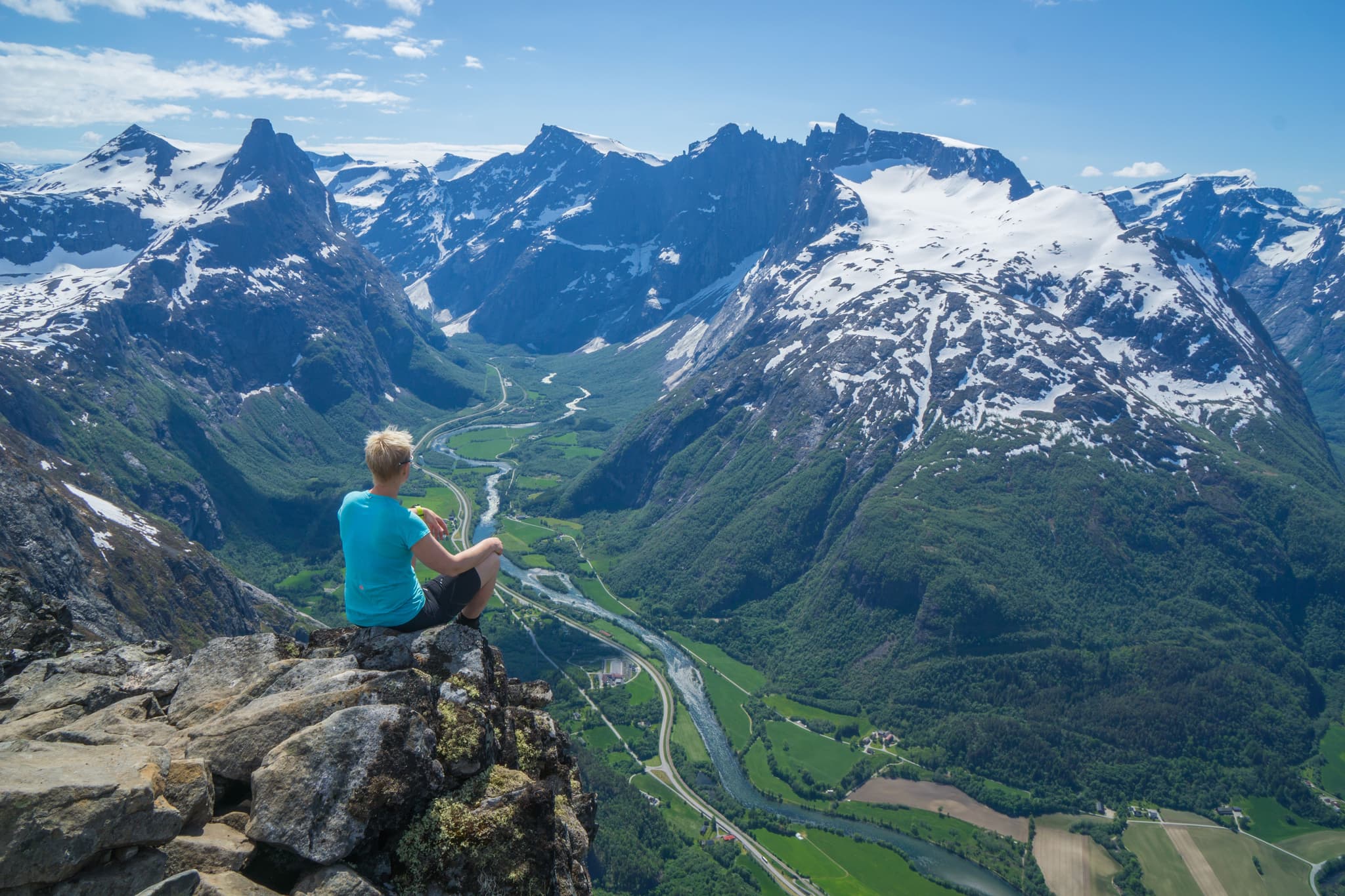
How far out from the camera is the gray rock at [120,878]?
11805 mm

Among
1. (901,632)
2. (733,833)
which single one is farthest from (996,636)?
(733,833)

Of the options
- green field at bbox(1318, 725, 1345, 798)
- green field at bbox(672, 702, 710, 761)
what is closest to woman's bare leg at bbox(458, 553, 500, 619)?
green field at bbox(672, 702, 710, 761)

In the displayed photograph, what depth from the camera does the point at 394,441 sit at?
17609 mm

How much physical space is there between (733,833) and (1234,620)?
113605mm

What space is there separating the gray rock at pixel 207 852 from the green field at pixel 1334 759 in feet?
524

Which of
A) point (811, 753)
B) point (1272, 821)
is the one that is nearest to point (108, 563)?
point (811, 753)

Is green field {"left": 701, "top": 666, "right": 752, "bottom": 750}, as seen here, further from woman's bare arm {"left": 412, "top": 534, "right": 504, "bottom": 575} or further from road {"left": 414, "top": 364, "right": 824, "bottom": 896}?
woman's bare arm {"left": 412, "top": 534, "right": 504, "bottom": 575}

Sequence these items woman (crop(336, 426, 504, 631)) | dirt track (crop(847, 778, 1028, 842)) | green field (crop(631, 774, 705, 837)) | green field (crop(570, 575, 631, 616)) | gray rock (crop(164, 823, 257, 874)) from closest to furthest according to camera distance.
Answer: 1. gray rock (crop(164, 823, 257, 874))
2. woman (crop(336, 426, 504, 631))
3. green field (crop(631, 774, 705, 837))
4. dirt track (crop(847, 778, 1028, 842))
5. green field (crop(570, 575, 631, 616))

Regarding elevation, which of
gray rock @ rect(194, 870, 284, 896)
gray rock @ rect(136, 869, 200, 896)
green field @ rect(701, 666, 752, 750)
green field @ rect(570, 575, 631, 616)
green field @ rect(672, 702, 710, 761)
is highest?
gray rock @ rect(136, 869, 200, 896)

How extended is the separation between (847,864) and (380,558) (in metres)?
101

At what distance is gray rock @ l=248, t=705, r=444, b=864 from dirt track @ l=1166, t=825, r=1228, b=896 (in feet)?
397

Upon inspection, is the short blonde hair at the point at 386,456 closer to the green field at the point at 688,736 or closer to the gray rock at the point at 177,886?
the gray rock at the point at 177,886

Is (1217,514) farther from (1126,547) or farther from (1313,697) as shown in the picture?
(1313,697)

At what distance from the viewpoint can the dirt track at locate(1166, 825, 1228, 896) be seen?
Result: 320 ft
